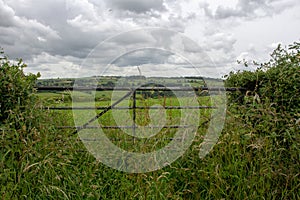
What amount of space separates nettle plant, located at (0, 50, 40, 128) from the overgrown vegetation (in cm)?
1

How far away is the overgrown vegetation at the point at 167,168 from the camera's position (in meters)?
2.80

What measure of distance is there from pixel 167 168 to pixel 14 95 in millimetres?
2114

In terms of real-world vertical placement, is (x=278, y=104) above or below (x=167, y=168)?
above

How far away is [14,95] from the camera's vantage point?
3.58m

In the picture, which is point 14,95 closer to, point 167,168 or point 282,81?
point 167,168

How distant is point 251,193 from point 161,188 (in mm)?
885

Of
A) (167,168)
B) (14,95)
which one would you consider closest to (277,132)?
(167,168)

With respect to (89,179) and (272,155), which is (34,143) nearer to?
(89,179)

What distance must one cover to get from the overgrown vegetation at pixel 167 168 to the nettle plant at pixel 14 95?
0.01 m

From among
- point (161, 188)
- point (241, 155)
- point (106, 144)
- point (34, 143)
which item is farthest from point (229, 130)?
point (34, 143)

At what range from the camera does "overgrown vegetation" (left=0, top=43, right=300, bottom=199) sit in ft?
9.18

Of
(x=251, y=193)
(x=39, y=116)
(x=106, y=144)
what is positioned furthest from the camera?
(x=106, y=144)

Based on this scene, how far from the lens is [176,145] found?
3.44 m

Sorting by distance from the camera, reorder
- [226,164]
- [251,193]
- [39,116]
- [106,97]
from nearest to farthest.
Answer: [251,193] < [226,164] < [39,116] < [106,97]
